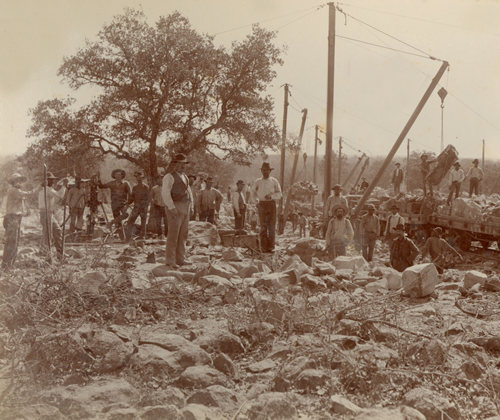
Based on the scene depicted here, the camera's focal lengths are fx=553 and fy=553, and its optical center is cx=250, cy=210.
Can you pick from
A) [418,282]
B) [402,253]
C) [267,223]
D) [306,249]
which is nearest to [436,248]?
[402,253]

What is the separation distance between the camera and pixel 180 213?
814cm

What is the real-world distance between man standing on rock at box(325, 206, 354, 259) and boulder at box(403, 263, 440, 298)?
2.79m

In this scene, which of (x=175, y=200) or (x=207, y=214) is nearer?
(x=175, y=200)

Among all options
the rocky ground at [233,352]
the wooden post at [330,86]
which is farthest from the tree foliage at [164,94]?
the rocky ground at [233,352]

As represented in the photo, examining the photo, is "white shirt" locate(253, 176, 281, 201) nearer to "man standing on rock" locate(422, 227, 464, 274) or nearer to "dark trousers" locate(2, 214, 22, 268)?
"man standing on rock" locate(422, 227, 464, 274)

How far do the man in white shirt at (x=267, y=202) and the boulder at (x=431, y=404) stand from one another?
6.14 metres

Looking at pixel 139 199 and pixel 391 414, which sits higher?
pixel 139 199

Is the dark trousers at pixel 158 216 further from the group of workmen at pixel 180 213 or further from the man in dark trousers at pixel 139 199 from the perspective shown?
the man in dark trousers at pixel 139 199

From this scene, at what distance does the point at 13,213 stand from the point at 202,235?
16.5 feet

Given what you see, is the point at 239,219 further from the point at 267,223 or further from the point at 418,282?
the point at 418,282

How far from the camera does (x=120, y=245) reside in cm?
1178

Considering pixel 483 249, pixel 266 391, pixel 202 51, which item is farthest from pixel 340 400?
pixel 202 51

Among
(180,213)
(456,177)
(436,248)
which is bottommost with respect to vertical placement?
(436,248)

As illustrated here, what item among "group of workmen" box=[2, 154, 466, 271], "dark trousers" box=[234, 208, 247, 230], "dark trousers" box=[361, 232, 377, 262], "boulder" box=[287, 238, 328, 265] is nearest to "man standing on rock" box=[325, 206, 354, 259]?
"group of workmen" box=[2, 154, 466, 271]
